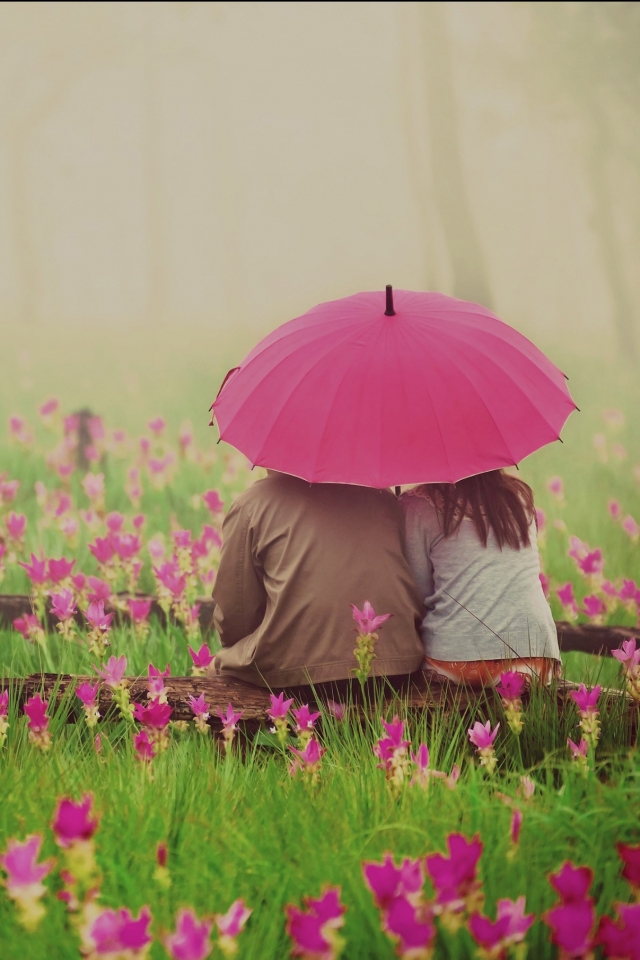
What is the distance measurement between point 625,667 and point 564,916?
1.45 m

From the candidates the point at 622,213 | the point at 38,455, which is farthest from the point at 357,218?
the point at 38,455

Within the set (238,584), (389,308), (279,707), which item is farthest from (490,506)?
(279,707)

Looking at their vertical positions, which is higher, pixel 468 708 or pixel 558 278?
pixel 558 278

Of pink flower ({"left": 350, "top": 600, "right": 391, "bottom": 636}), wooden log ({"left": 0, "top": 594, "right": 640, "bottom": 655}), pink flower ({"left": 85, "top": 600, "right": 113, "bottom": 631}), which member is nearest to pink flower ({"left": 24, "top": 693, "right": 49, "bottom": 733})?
pink flower ({"left": 85, "top": 600, "right": 113, "bottom": 631})

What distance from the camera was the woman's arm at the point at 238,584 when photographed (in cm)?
317

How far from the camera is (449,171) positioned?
13.9 metres

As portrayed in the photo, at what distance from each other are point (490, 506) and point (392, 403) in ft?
1.60

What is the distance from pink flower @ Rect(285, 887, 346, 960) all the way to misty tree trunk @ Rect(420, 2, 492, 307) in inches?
520

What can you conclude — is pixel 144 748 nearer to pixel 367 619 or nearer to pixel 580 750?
pixel 367 619

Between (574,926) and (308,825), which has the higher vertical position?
(574,926)

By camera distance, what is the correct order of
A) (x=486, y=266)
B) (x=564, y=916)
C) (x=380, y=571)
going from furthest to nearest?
(x=486, y=266) < (x=380, y=571) < (x=564, y=916)

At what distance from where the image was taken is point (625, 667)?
9.06 feet

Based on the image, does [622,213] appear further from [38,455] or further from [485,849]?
[485,849]

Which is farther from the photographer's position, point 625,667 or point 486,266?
point 486,266
